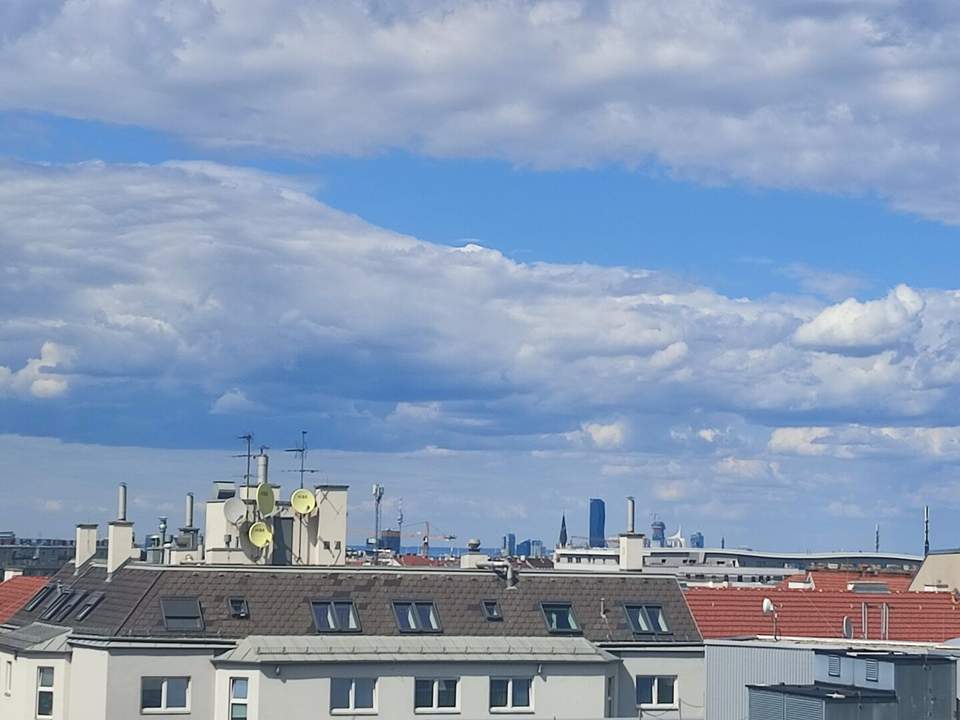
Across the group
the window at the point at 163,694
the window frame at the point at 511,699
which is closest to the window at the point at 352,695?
the window frame at the point at 511,699

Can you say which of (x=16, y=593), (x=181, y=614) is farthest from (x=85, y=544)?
(x=181, y=614)

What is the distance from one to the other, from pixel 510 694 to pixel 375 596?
696 cm

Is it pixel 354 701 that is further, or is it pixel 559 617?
pixel 559 617

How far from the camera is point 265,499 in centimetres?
8025

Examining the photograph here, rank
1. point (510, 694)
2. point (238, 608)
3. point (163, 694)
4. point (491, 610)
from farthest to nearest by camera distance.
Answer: point (491, 610), point (510, 694), point (238, 608), point (163, 694)

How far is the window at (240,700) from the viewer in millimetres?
67625

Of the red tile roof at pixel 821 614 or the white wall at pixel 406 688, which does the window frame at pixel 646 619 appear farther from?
the white wall at pixel 406 688

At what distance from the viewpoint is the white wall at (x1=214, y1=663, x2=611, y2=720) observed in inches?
2648

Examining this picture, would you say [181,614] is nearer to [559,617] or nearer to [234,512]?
[234,512]

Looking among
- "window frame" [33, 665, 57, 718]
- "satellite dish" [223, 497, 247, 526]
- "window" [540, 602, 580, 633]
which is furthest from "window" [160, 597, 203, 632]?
"window" [540, 602, 580, 633]

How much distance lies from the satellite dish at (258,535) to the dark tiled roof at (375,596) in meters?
6.82

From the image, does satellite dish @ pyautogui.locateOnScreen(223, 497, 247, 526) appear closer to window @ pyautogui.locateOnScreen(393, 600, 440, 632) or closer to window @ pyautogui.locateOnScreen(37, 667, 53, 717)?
window @ pyautogui.locateOnScreen(393, 600, 440, 632)

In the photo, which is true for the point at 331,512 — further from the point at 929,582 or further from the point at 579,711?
the point at 929,582

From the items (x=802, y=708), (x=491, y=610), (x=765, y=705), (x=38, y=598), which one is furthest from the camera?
(x=38, y=598)
